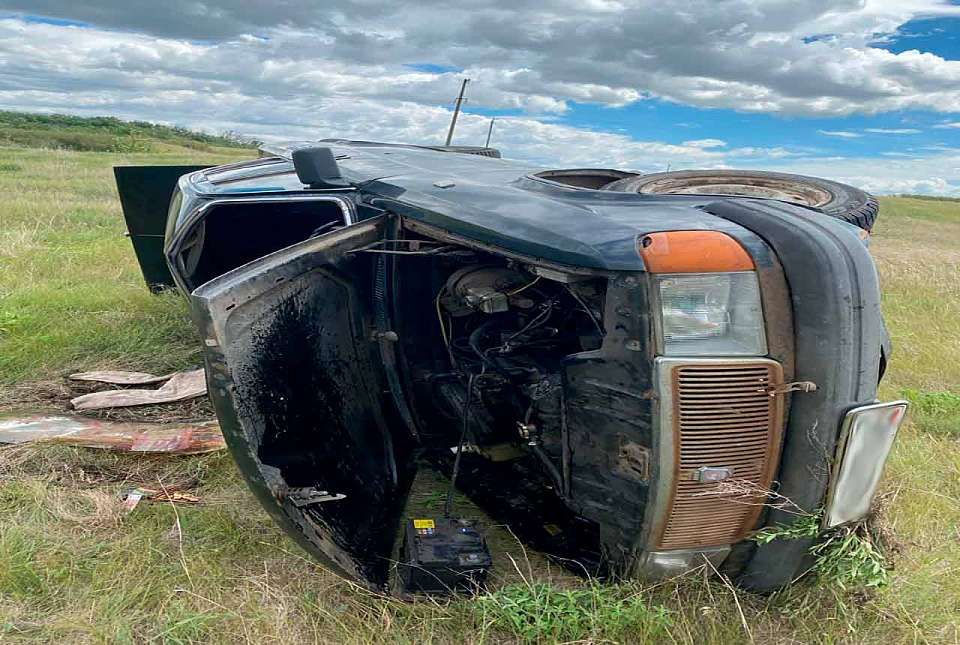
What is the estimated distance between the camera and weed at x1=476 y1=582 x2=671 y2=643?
2465 mm

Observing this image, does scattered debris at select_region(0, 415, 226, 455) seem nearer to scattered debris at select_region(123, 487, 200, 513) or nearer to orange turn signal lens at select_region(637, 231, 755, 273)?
scattered debris at select_region(123, 487, 200, 513)

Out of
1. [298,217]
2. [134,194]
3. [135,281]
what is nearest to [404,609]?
[298,217]

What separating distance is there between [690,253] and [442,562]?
53.6 inches

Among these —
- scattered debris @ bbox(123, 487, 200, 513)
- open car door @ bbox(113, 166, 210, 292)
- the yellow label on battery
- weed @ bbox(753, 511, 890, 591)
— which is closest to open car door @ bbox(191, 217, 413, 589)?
the yellow label on battery

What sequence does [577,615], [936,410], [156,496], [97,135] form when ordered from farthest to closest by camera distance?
[97,135] < [936,410] < [156,496] < [577,615]

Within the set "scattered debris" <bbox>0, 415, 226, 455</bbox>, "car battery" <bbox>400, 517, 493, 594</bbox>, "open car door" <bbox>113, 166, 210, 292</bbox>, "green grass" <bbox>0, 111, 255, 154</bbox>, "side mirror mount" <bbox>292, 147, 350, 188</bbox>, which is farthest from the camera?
"green grass" <bbox>0, 111, 255, 154</bbox>

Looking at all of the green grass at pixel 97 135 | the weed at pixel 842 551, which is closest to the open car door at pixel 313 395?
the weed at pixel 842 551

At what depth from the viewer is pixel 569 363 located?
93.0 inches

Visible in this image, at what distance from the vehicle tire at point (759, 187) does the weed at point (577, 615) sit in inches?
57.5

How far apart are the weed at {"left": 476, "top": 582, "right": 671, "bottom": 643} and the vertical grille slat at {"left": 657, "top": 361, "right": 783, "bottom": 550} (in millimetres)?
258

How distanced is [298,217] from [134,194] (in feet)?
6.79

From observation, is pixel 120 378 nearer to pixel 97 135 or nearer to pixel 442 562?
pixel 442 562

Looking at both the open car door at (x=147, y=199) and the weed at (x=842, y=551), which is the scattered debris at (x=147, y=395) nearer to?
the open car door at (x=147, y=199)

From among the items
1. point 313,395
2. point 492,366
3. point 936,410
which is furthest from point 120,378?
point 936,410
